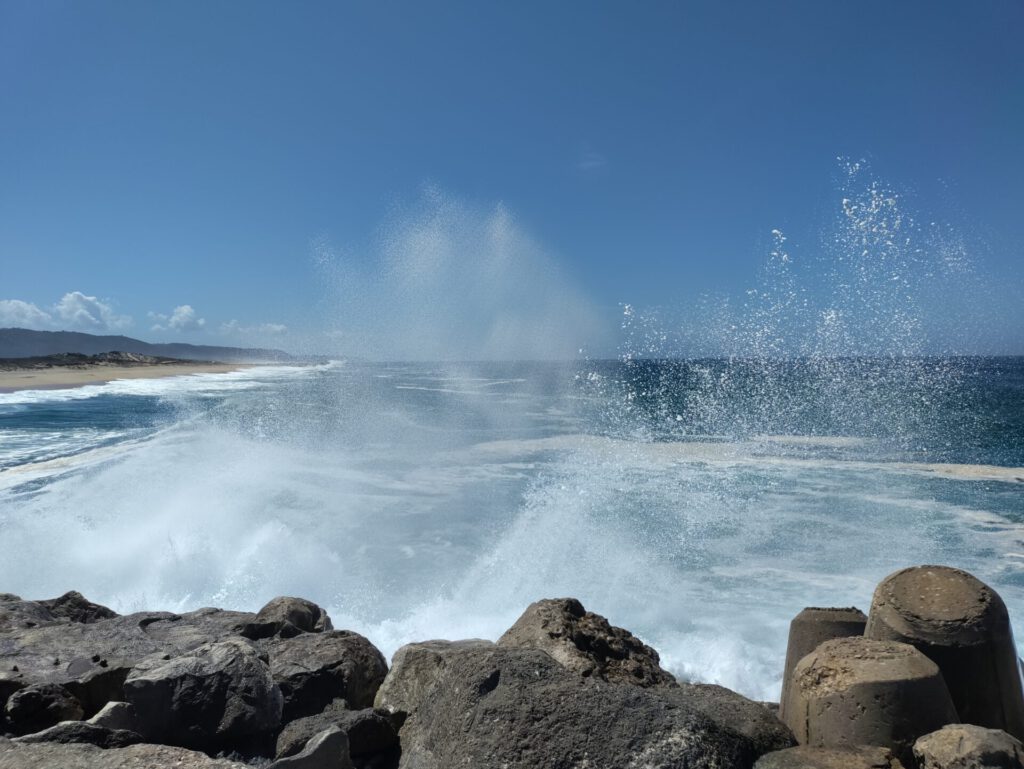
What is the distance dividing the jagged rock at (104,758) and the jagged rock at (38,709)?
0.64m

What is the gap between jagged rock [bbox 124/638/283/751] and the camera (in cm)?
352

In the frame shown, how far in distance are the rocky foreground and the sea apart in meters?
3.84

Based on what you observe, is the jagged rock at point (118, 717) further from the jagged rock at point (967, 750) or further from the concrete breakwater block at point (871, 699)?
the jagged rock at point (967, 750)

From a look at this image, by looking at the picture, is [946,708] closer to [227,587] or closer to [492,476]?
[227,587]

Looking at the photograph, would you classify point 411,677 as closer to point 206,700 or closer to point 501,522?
point 206,700

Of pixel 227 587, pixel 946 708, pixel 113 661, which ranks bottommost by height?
pixel 227 587

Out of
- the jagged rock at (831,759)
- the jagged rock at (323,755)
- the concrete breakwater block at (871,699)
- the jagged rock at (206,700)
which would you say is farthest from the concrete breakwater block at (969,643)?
the jagged rock at (206,700)

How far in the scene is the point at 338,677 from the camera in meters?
4.43

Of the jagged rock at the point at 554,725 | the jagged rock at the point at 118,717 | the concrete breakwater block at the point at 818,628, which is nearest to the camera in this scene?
the jagged rock at the point at 554,725

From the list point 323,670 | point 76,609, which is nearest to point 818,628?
point 323,670

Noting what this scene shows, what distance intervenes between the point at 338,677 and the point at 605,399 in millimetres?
41953

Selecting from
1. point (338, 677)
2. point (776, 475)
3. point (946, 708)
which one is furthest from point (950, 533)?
point (338, 677)

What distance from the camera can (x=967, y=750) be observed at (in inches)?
114

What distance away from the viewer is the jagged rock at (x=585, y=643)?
4.13m
